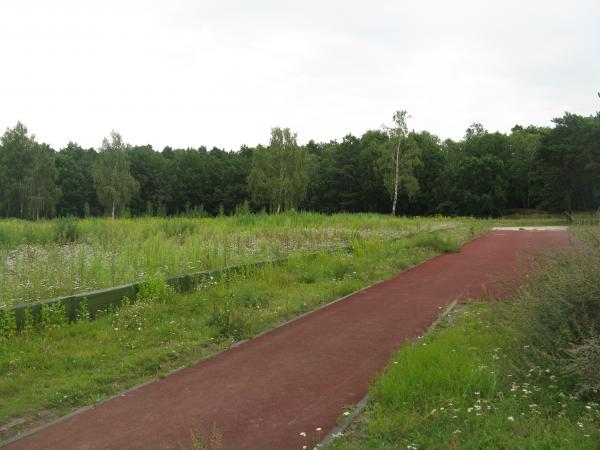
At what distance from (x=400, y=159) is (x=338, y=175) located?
57.9 ft

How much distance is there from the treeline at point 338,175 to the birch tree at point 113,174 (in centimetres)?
11

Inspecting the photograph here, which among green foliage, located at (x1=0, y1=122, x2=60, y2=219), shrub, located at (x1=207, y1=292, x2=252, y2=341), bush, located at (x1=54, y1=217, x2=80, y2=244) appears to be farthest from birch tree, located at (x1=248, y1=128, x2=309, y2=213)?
shrub, located at (x1=207, y1=292, x2=252, y2=341)

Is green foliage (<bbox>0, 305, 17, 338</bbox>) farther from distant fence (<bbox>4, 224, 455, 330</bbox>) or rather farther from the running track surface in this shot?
the running track surface

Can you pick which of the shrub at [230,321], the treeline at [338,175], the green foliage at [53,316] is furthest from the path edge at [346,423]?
the treeline at [338,175]

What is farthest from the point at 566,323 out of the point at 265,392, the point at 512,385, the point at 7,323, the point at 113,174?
the point at 113,174

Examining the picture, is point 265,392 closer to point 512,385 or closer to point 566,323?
point 512,385

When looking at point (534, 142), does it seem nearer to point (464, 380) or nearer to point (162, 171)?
point (162, 171)

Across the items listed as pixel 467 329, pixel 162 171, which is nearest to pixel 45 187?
pixel 162 171

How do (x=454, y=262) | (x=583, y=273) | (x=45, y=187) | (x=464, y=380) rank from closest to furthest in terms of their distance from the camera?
1. (x=464, y=380)
2. (x=583, y=273)
3. (x=454, y=262)
4. (x=45, y=187)

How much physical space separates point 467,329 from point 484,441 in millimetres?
Result: 3299

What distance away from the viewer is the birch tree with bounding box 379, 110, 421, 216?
57.1 metres

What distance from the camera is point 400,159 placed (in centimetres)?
5847

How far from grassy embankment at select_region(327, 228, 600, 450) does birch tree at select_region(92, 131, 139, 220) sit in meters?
57.0

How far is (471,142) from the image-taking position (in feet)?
250
